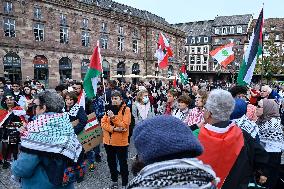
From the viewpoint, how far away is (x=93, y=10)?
33.4 metres

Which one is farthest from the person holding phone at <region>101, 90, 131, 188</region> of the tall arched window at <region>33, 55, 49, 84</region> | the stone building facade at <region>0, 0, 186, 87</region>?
the tall arched window at <region>33, 55, 49, 84</region>

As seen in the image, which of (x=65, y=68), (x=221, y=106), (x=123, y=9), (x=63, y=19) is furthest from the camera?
(x=123, y=9)

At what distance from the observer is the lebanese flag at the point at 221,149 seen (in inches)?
91.7

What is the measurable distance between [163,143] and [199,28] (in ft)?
230

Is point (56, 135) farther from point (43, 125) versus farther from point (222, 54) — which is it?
point (222, 54)

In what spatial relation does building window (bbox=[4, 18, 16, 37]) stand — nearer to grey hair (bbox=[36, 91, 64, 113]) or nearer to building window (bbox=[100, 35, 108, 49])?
building window (bbox=[100, 35, 108, 49])

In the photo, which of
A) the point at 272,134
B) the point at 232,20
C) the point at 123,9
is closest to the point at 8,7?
the point at 123,9

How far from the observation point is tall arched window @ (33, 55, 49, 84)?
28447mm

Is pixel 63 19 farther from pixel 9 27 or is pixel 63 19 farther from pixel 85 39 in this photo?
pixel 9 27

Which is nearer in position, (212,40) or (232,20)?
(232,20)

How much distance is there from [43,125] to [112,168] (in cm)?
276

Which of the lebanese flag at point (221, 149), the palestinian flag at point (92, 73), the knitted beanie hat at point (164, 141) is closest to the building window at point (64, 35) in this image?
the palestinian flag at point (92, 73)

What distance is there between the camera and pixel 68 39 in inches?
1234

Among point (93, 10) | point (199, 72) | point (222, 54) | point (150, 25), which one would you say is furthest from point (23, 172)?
point (199, 72)
